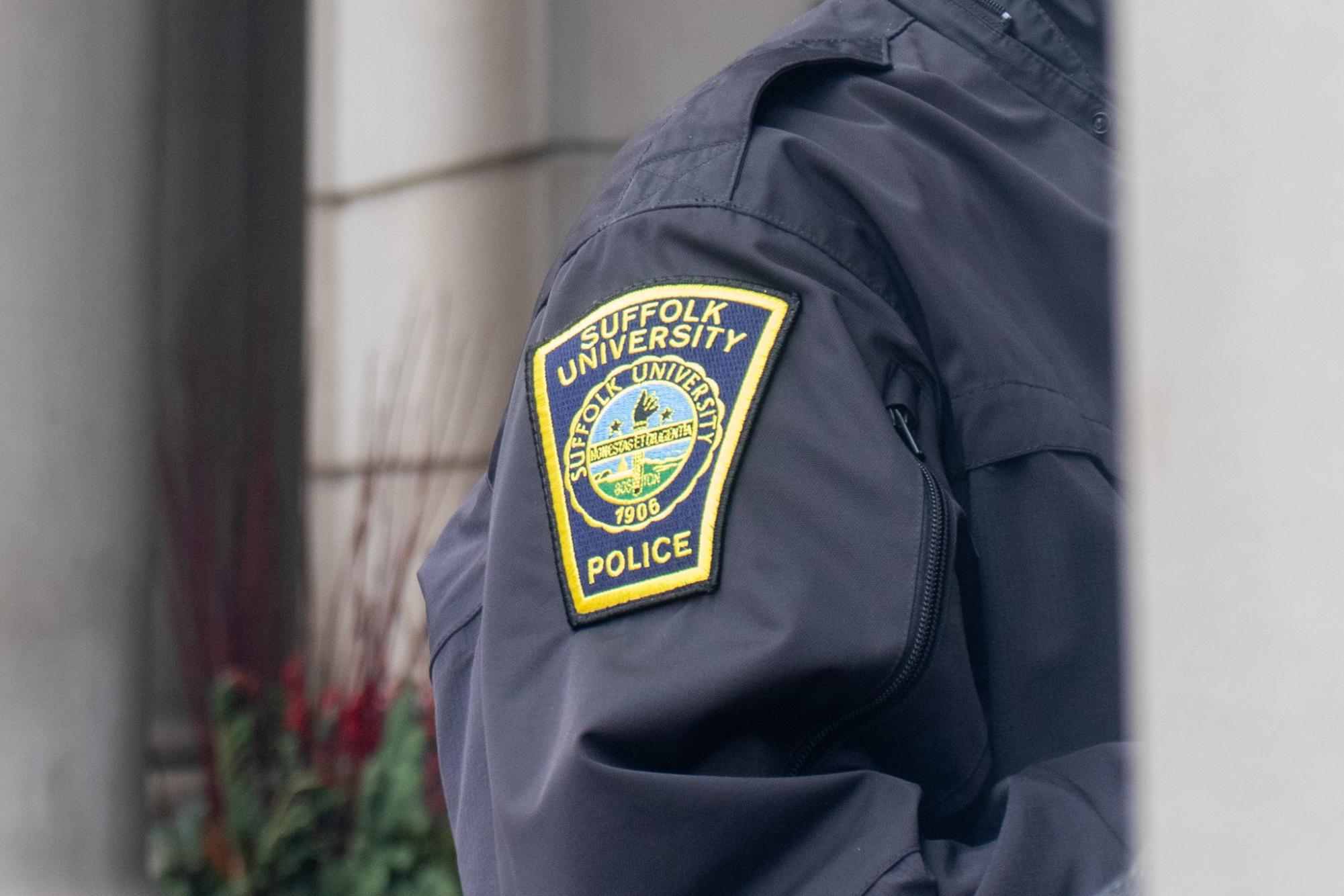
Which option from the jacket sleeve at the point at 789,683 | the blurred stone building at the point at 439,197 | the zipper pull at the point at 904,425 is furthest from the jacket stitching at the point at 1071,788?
the blurred stone building at the point at 439,197

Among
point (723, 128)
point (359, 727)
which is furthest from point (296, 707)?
point (723, 128)

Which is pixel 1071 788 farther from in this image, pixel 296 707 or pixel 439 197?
Result: pixel 439 197

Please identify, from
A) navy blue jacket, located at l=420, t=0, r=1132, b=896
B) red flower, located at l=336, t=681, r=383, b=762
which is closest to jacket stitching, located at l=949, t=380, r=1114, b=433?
navy blue jacket, located at l=420, t=0, r=1132, b=896

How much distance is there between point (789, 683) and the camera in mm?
1072

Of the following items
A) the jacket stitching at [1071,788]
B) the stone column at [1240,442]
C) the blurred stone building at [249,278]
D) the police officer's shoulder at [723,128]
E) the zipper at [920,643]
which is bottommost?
the blurred stone building at [249,278]

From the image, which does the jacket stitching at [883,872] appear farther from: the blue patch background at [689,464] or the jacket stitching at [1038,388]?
the jacket stitching at [1038,388]

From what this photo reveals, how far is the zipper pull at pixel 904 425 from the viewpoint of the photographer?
1.17 meters

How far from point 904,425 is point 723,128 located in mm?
272

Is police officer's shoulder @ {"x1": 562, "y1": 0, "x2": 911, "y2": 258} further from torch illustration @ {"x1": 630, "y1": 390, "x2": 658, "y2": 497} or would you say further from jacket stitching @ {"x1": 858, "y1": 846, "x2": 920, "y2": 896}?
jacket stitching @ {"x1": 858, "y1": 846, "x2": 920, "y2": 896}

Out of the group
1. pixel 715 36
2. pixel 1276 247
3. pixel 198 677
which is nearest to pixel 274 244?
pixel 198 677

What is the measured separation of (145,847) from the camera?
11.8ft

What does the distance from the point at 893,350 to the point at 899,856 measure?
14.1 inches

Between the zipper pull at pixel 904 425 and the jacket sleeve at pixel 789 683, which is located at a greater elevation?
the zipper pull at pixel 904 425

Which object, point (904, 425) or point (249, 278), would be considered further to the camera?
point (249, 278)
